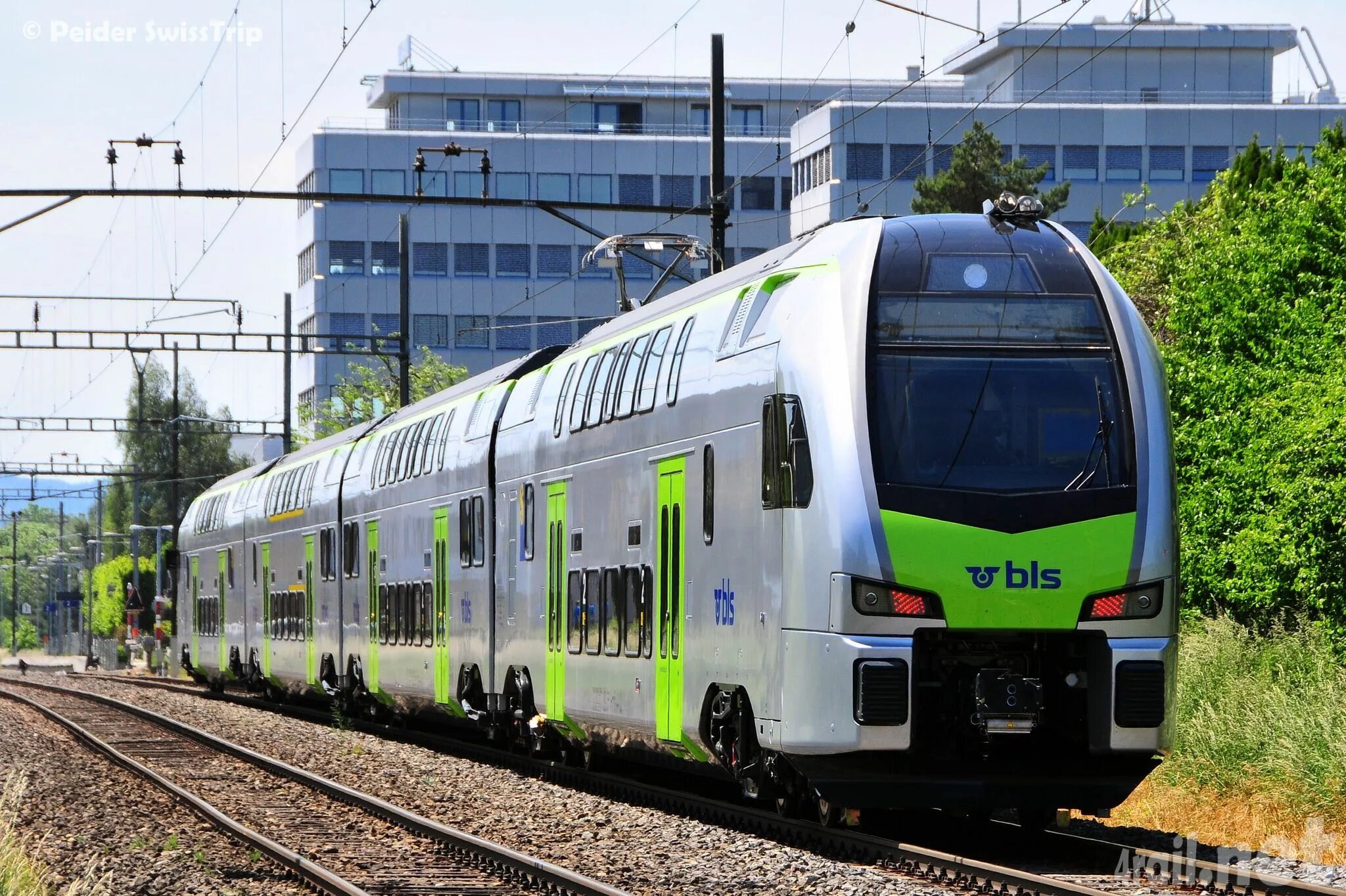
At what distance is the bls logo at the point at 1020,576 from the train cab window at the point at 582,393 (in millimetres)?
6393

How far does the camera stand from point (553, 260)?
3829 inches

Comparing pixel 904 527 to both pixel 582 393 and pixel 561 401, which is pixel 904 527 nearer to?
pixel 582 393

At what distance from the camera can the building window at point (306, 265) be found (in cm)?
10112

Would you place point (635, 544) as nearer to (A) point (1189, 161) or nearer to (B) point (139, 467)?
(A) point (1189, 161)

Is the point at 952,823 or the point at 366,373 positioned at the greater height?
the point at 366,373

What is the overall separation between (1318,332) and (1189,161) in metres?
68.0

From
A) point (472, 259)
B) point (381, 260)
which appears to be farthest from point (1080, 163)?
point (381, 260)

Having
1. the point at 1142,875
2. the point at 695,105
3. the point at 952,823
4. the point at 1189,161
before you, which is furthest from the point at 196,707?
the point at 695,105

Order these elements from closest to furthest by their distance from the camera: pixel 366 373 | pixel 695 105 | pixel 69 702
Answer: pixel 69 702 < pixel 366 373 < pixel 695 105

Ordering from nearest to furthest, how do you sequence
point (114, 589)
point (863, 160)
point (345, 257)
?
point (863, 160), point (345, 257), point (114, 589)

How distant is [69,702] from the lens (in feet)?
126

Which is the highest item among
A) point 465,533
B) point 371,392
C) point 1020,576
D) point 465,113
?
point 465,113

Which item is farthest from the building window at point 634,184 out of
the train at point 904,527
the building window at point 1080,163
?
the train at point 904,527

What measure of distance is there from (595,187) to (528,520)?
77.8 metres
